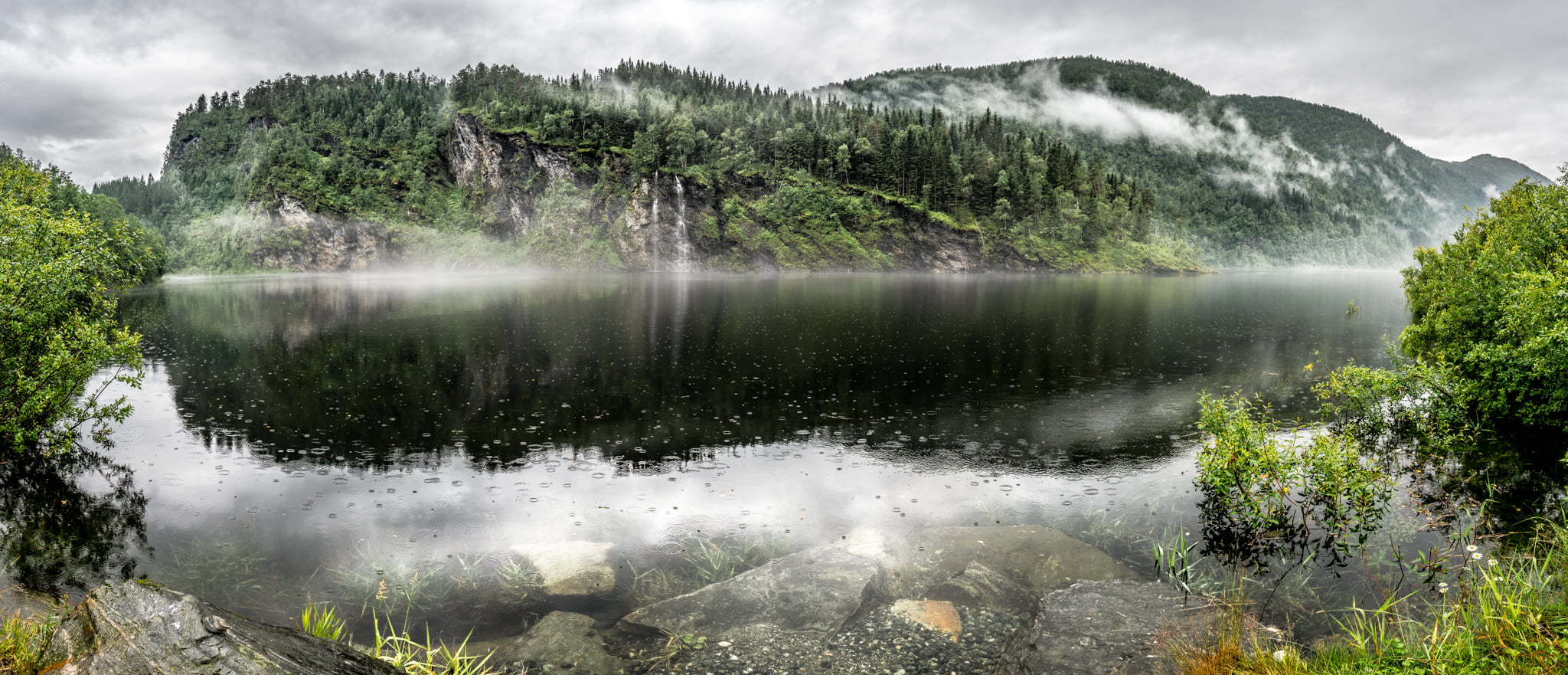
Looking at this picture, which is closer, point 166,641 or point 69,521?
point 166,641

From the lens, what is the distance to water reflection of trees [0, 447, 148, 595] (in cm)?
1430

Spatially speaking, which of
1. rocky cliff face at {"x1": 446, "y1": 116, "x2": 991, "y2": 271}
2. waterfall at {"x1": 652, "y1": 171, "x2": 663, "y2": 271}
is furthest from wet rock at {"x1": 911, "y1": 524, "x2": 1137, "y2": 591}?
waterfall at {"x1": 652, "y1": 171, "x2": 663, "y2": 271}

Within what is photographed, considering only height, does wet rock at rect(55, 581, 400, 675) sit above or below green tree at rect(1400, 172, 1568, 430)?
below

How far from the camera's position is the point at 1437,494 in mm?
18438

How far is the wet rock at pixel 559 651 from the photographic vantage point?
10906mm

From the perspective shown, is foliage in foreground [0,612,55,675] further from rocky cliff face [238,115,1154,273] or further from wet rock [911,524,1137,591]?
rocky cliff face [238,115,1154,273]

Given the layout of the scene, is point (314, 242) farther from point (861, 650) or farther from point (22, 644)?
point (861, 650)

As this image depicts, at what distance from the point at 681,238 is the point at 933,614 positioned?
558 ft

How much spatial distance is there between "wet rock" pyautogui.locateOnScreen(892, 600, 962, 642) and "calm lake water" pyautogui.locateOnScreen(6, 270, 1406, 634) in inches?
161

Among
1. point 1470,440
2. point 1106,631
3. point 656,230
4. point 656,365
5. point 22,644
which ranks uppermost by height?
point 656,230

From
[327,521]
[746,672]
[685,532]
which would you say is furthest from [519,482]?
[746,672]

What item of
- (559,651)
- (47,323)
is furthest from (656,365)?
(559,651)

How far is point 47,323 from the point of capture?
2045 centimetres

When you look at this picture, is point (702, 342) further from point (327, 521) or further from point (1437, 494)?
point (1437, 494)
